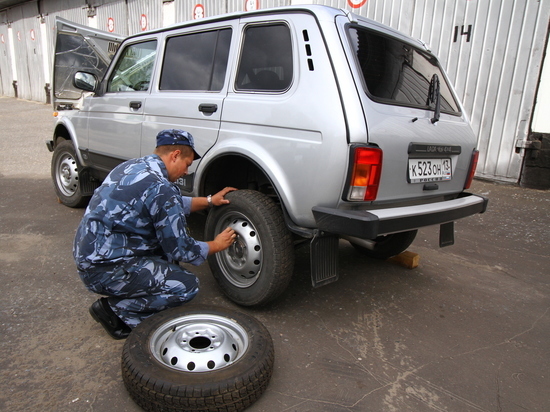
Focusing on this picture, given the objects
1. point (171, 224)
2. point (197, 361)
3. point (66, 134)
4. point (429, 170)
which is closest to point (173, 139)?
point (171, 224)

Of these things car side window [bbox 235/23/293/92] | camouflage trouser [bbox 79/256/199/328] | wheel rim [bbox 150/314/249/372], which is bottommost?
wheel rim [bbox 150/314/249/372]

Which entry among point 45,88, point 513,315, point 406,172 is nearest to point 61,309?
point 406,172

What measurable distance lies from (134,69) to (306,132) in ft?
7.91

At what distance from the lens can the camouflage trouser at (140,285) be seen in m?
2.28

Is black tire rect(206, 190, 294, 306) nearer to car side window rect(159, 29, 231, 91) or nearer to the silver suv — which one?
the silver suv

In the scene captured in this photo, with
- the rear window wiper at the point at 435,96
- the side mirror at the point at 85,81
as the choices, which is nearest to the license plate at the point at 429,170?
the rear window wiper at the point at 435,96

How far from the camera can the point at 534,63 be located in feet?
19.8

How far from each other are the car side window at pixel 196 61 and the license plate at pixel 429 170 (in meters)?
1.50

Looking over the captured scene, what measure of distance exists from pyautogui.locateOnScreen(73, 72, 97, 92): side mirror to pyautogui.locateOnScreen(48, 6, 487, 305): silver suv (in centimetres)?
92

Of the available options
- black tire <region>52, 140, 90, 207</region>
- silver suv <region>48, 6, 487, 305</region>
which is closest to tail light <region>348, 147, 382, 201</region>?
silver suv <region>48, 6, 487, 305</region>

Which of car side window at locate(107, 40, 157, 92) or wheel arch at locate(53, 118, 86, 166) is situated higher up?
car side window at locate(107, 40, 157, 92)

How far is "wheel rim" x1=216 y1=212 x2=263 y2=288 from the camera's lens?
2611 millimetres

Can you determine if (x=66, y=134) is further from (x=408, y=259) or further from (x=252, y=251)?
(x=408, y=259)

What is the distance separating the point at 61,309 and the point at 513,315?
3244 mm
